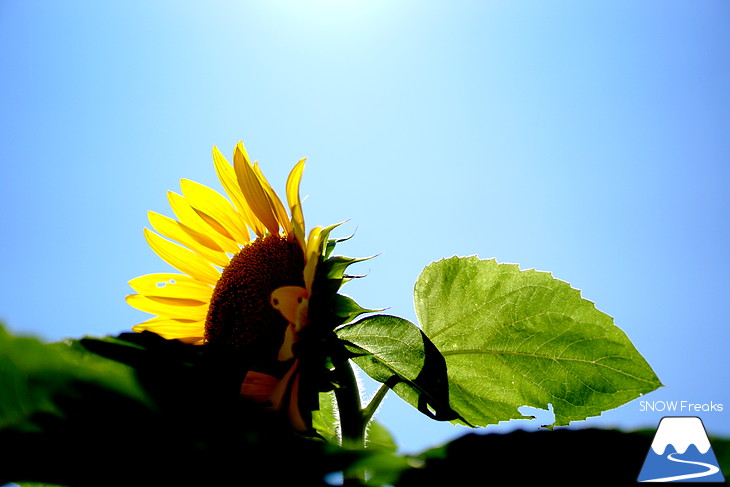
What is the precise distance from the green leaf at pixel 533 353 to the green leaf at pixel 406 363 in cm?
8

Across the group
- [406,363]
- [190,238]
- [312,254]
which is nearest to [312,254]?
[312,254]

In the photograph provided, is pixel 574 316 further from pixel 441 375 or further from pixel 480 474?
pixel 480 474

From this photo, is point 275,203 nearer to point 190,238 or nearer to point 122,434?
point 190,238

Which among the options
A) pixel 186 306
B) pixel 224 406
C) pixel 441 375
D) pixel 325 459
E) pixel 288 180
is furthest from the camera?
pixel 186 306

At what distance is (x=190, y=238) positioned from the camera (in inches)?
67.6

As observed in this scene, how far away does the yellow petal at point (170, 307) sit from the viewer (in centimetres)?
166

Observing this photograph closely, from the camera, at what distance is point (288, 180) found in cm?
141

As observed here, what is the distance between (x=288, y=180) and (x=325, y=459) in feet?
3.19

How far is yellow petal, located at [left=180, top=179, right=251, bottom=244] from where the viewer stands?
169 cm

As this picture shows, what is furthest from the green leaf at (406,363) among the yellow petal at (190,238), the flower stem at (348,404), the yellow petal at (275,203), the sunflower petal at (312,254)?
the yellow petal at (190,238)

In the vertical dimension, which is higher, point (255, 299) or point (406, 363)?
point (255, 299)

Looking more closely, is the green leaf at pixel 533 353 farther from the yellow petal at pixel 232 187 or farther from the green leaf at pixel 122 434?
the green leaf at pixel 122 434

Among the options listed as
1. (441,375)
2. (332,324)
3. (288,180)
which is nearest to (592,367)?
(441,375)

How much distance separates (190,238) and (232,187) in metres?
0.20
